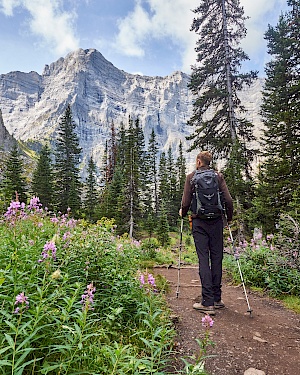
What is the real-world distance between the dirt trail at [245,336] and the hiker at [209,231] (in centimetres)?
33

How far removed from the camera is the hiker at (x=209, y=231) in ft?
15.3

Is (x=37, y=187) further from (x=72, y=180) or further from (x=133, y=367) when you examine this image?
(x=133, y=367)

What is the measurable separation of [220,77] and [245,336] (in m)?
16.6

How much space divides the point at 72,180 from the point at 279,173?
29.3 meters

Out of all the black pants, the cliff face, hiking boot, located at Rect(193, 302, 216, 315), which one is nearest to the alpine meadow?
hiking boot, located at Rect(193, 302, 216, 315)

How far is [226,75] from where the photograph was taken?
54.7ft

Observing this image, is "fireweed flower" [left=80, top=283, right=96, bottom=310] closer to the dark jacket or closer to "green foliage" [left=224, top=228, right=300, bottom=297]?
the dark jacket

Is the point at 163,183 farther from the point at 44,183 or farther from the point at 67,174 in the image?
the point at 44,183

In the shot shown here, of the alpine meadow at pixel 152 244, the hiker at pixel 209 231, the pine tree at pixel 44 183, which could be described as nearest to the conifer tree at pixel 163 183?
the alpine meadow at pixel 152 244

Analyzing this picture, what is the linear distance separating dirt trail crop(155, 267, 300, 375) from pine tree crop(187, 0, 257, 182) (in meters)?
12.3

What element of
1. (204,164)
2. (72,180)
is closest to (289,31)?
(204,164)

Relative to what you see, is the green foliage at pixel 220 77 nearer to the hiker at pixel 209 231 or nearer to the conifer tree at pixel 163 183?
the hiker at pixel 209 231

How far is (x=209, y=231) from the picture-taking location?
479 centimetres

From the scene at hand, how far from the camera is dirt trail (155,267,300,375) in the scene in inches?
114
